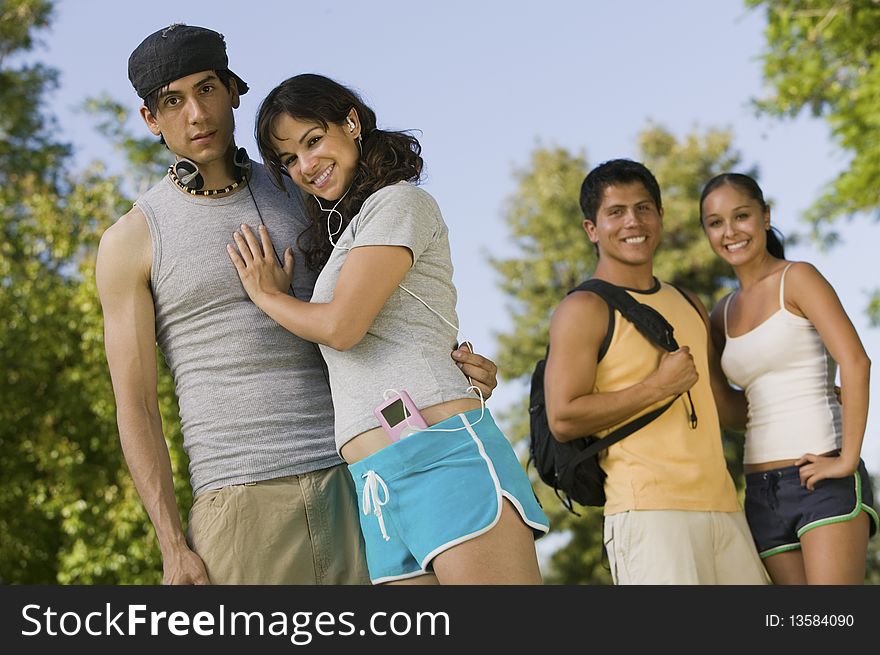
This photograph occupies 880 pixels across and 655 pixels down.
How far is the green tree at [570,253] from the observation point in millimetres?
17109

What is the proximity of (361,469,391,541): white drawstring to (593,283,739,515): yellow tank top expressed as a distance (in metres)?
1.17

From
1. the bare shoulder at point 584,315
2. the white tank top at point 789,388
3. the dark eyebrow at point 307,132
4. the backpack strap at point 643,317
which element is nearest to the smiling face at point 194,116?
the dark eyebrow at point 307,132

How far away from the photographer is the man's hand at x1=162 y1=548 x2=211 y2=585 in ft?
9.05

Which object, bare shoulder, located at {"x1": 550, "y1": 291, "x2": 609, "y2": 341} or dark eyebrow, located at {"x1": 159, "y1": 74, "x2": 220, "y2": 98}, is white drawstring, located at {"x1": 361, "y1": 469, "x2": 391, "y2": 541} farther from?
bare shoulder, located at {"x1": 550, "y1": 291, "x2": 609, "y2": 341}

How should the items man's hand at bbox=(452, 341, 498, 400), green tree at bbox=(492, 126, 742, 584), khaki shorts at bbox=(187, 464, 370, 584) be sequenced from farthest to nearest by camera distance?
green tree at bbox=(492, 126, 742, 584)
khaki shorts at bbox=(187, 464, 370, 584)
man's hand at bbox=(452, 341, 498, 400)

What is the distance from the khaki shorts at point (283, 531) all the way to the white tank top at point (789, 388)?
1.56 metres

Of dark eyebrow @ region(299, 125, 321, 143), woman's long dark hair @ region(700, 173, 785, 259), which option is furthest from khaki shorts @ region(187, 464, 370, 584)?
woman's long dark hair @ region(700, 173, 785, 259)

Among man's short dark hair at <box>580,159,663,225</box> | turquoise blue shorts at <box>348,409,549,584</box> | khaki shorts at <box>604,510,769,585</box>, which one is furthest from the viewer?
man's short dark hair at <box>580,159,663,225</box>

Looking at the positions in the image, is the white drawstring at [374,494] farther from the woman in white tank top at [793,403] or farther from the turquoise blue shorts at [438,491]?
the woman in white tank top at [793,403]

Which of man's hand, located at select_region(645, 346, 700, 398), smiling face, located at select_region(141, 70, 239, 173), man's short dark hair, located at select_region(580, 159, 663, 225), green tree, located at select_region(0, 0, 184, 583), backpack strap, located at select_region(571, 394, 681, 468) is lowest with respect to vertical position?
backpack strap, located at select_region(571, 394, 681, 468)

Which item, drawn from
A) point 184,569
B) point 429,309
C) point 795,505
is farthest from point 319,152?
point 795,505

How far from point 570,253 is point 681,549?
1522 centimetres

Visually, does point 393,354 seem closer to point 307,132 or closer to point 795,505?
point 307,132

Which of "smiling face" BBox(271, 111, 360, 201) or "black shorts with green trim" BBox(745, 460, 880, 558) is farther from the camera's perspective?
"black shorts with green trim" BBox(745, 460, 880, 558)
